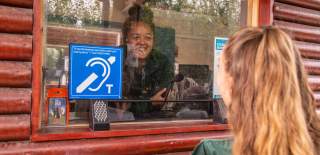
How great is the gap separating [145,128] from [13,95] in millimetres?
1016

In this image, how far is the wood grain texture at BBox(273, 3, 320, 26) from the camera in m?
3.94

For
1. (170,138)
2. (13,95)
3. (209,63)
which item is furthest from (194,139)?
(13,95)

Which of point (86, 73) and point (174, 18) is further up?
point (174, 18)

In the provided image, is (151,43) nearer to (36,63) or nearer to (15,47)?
(36,63)

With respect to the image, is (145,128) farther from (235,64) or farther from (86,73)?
(235,64)

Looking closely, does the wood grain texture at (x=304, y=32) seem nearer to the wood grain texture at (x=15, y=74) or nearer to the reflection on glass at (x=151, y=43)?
the reflection on glass at (x=151, y=43)

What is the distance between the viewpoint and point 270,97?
4.25ft

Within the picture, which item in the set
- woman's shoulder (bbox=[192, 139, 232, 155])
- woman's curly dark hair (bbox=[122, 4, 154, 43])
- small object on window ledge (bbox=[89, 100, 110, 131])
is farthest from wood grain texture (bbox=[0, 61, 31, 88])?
woman's shoulder (bbox=[192, 139, 232, 155])

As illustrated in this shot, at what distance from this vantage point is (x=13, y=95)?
2.54 meters

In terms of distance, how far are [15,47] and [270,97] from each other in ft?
5.83

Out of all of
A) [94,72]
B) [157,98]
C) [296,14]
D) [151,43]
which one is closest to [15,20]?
[94,72]

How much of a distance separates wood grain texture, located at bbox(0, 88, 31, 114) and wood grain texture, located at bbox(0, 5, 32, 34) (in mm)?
372

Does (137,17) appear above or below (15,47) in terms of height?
above

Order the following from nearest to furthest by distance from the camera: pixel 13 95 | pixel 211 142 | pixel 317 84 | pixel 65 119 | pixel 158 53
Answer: pixel 211 142, pixel 13 95, pixel 65 119, pixel 158 53, pixel 317 84
